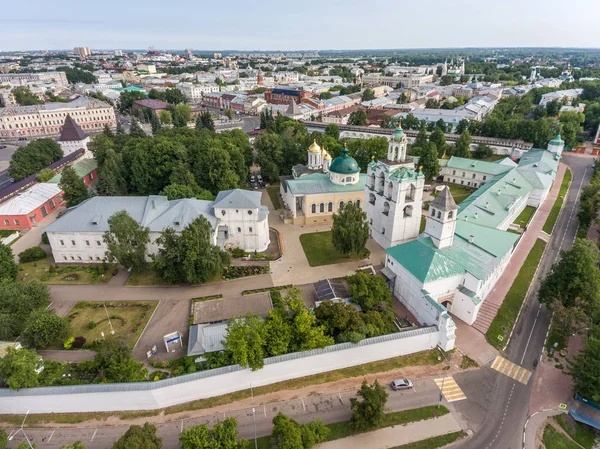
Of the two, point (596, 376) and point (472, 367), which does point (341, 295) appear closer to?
point (472, 367)

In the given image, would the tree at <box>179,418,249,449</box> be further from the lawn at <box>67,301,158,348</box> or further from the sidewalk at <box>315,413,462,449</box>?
the lawn at <box>67,301,158,348</box>

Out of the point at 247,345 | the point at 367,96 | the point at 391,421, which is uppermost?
the point at 367,96

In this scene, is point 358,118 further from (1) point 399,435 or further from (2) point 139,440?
(2) point 139,440

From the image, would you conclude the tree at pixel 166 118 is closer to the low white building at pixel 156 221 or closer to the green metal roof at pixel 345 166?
the low white building at pixel 156 221

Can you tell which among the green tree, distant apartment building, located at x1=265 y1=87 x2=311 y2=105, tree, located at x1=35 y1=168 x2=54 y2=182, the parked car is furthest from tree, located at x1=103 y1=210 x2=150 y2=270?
the green tree

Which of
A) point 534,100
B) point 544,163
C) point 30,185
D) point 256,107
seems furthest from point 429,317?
point 534,100

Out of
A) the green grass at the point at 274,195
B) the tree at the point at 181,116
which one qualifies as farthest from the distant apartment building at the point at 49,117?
the green grass at the point at 274,195

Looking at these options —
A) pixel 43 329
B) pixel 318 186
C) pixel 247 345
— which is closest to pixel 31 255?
pixel 43 329
